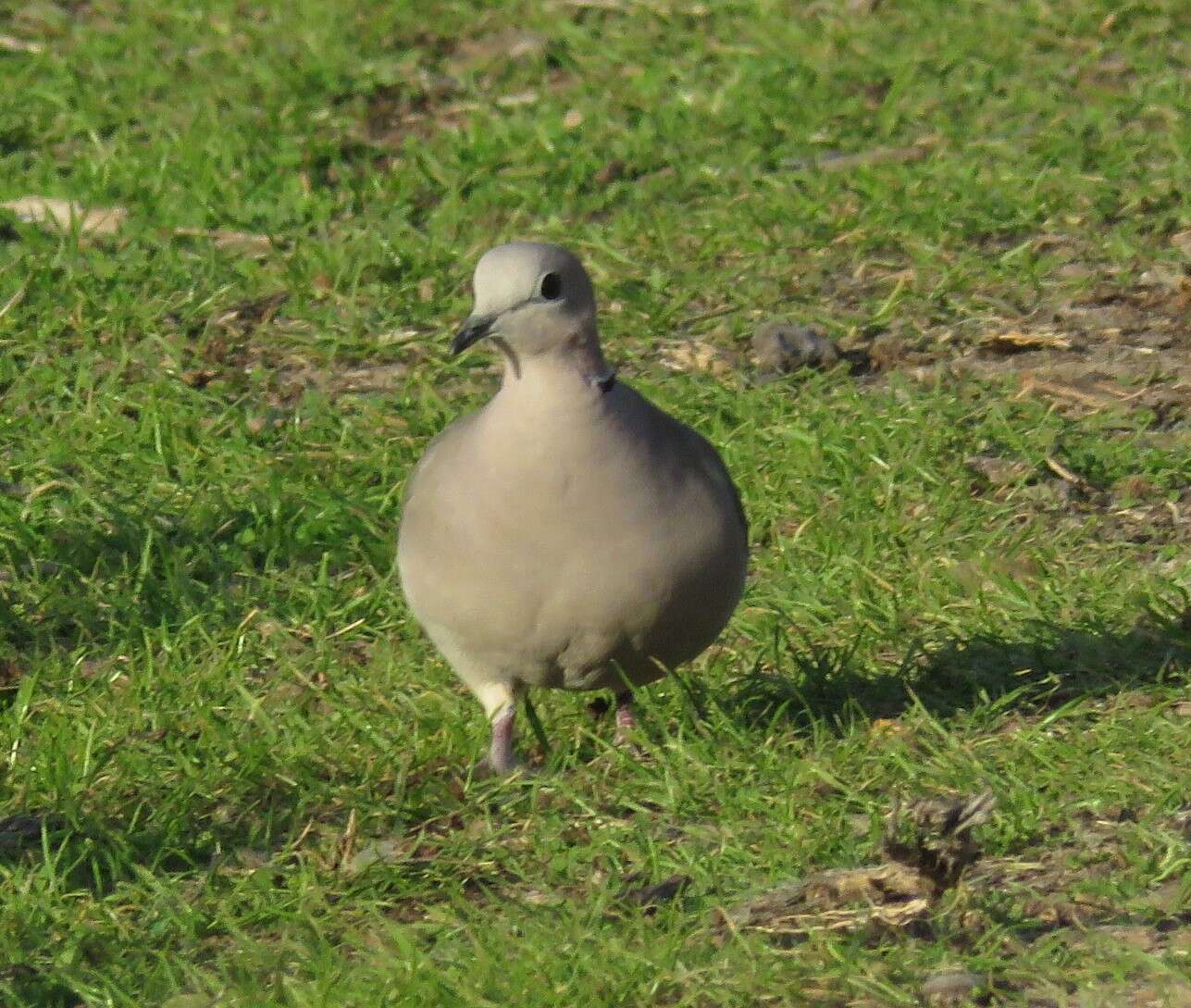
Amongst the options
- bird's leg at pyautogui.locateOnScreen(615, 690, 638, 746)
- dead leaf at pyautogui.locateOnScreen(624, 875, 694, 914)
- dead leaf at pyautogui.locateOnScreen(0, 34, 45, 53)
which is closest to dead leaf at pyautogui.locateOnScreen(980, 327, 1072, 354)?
bird's leg at pyautogui.locateOnScreen(615, 690, 638, 746)

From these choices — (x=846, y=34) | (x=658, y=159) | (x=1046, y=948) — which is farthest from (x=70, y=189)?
(x=1046, y=948)

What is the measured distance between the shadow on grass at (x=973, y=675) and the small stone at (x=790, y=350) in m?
1.73

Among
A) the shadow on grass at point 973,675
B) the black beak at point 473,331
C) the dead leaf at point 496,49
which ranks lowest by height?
the shadow on grass at point 973,675

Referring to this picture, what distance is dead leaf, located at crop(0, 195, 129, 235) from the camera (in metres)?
8.12

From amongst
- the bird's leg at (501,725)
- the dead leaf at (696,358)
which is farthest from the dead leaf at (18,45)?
the bird's leg at (501,725)

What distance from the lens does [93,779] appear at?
196 inches

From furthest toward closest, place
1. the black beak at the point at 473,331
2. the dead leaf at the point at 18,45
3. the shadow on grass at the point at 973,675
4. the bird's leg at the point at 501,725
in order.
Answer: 1. the dead leaf at the point at 18,45
2. the shadow on grass at the point at 973,675
3. the bird's leg at the point at 501,725
4. the black beak at the point at 473,331

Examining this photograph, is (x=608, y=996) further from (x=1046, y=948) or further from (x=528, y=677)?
(x=528, y=677)

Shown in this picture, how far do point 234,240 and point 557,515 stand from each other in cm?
385

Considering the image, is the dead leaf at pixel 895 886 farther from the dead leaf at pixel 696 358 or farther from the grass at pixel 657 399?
the dead leaf at pixel 696 358

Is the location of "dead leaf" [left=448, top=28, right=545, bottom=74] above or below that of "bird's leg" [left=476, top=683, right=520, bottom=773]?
above

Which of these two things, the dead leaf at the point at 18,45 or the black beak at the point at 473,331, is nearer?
the black beak at the point at 473,331

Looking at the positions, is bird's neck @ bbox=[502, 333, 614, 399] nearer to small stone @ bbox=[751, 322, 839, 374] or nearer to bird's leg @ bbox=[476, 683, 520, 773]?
bird's leg @ bbox=[476, 683, 520, 773]

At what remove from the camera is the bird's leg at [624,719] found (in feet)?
16.7
